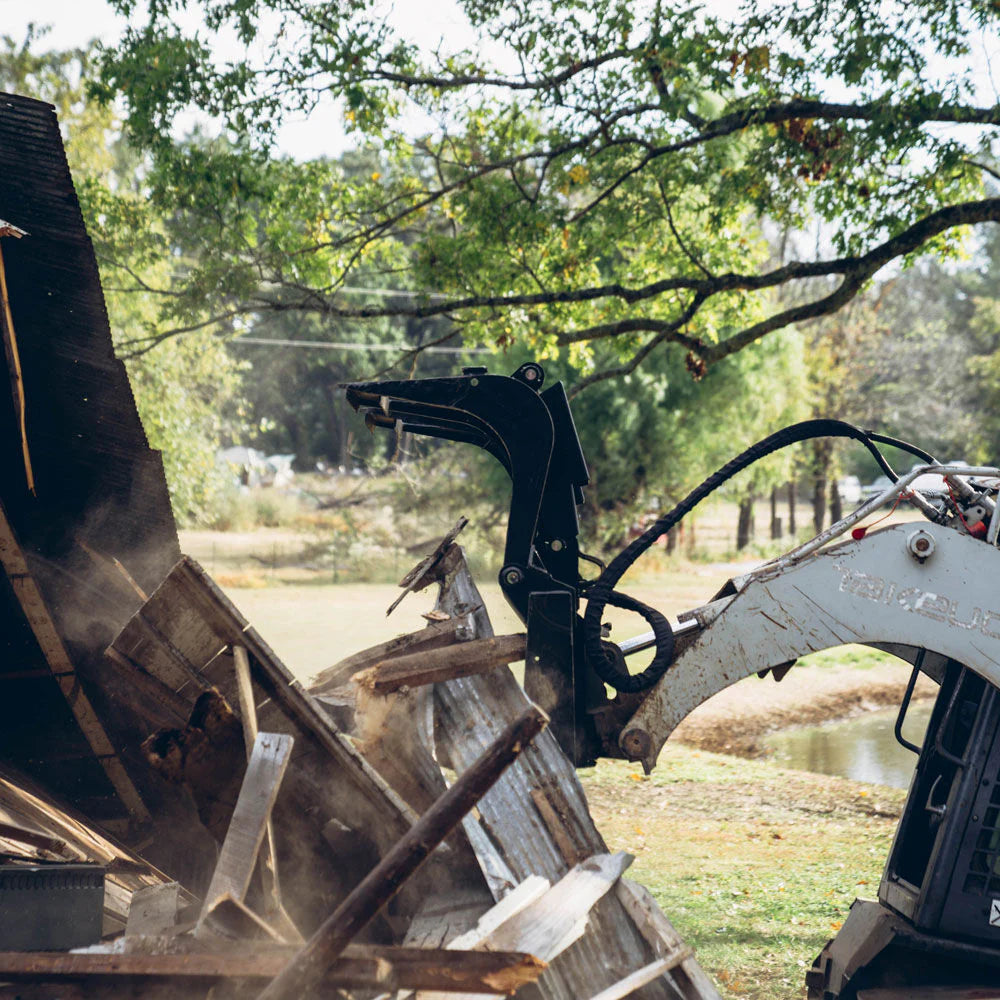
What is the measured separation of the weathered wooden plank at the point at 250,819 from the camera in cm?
337

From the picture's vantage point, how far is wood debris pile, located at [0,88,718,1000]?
3.24 m

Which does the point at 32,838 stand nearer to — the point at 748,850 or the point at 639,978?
the point at 639,978

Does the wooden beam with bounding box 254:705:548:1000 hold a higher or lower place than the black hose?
lower

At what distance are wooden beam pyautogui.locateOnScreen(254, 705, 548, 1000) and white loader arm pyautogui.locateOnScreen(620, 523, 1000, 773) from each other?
4.22 ft

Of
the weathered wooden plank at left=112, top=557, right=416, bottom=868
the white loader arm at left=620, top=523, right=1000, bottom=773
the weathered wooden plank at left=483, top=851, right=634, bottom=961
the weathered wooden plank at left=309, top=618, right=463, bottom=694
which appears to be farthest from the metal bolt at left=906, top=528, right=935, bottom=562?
the weathered wooden plank at left=112, top=557, right=416, bottom=868

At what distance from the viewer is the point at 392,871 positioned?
2975mm

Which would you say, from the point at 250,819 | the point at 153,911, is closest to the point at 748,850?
the point at 153,911

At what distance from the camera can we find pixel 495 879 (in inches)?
158

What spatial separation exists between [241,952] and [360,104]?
8.48 metres

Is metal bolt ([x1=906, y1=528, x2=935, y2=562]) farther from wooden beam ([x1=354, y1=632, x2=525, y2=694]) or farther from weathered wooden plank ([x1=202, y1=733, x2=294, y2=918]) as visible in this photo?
weathered wooden plank ([x1=202, y1=733, x2=294, y2=918])

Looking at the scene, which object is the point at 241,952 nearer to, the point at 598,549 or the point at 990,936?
the point at 990,936

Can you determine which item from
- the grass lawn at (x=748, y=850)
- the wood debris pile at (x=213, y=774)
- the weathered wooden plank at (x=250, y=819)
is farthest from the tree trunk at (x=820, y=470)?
the weathered wooden plank at (x=250, y=819)

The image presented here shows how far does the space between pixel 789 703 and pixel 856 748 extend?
2109 millimetres

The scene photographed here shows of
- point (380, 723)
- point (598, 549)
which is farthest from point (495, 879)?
point (598, 549)
